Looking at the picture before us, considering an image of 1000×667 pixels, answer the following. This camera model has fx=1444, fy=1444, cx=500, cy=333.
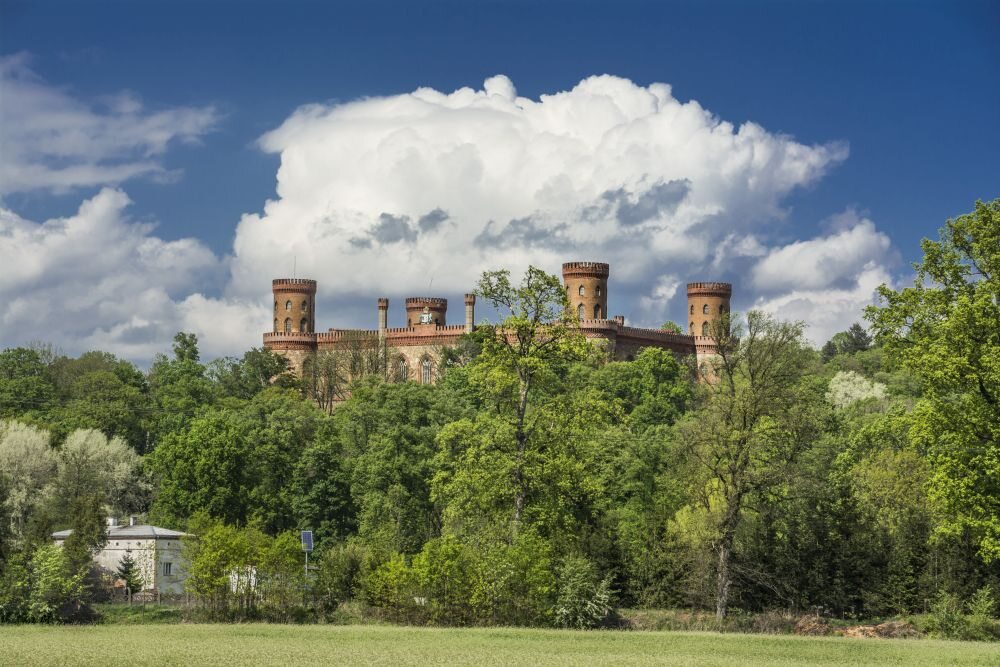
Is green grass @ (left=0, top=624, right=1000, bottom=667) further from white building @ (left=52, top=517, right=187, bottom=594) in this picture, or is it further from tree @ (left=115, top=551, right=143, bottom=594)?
white building @ (left=52, top=517, right=187, bottom=594)

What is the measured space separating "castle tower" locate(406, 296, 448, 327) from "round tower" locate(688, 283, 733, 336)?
2401 cm

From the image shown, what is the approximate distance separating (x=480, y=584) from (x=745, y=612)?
29.2ft

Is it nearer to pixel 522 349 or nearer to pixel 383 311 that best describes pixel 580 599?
pixel 522 349

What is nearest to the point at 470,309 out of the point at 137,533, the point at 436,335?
the point at 436,335

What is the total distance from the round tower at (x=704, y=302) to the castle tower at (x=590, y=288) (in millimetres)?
15588

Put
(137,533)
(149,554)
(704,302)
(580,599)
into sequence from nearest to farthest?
(580,599) < (149,554) < (137,533) < (704,302)

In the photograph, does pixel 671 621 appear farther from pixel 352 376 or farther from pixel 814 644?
pixel 352 376

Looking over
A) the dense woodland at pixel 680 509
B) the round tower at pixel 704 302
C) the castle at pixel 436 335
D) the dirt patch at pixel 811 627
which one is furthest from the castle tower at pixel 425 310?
the dirt patch at pixel 811 627

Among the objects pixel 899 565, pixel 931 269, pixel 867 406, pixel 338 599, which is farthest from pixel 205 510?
pixel 867 406

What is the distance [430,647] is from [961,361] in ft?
52.9

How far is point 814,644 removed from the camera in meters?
34.8

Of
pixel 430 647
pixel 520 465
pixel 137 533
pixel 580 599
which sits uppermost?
pixel 520 465

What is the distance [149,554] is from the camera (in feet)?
179

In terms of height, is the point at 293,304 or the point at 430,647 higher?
the point at 293,304
